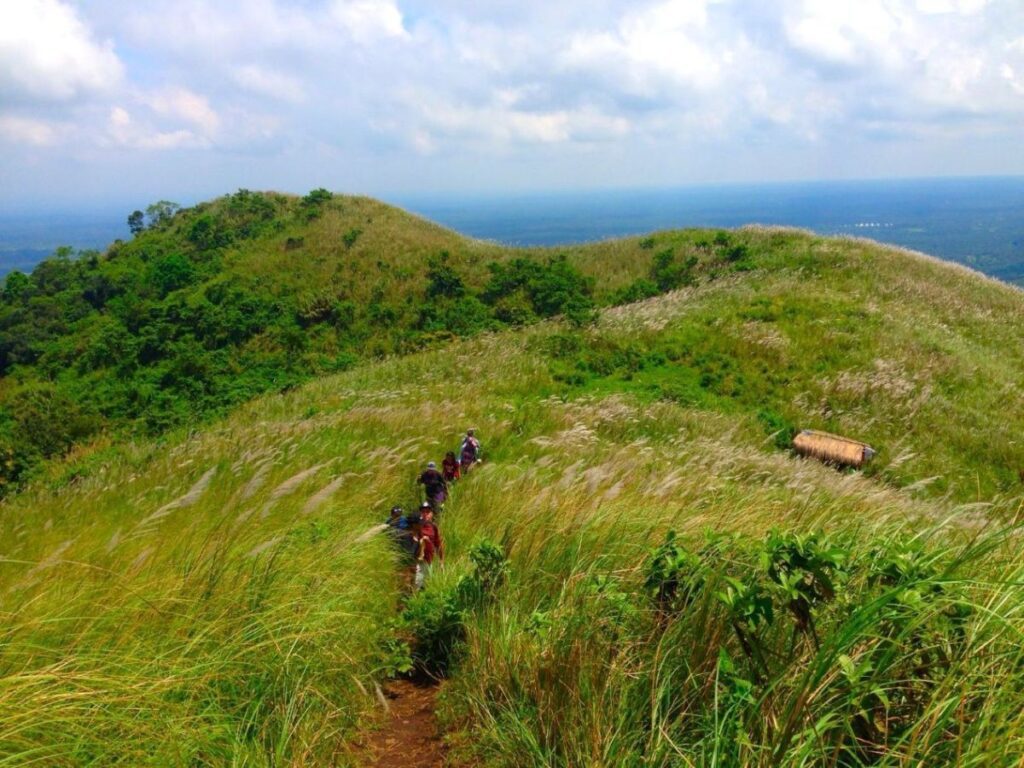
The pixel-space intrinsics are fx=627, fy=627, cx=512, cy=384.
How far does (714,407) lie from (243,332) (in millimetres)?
19078

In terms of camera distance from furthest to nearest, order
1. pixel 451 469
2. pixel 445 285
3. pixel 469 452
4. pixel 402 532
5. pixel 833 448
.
Answer: 1. pixel 445 285
2. pixel 833 448
3. pixel 469 452
4. pixel 451 469
5. pixel 402 532

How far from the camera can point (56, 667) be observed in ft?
7.89

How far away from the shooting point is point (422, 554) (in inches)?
204

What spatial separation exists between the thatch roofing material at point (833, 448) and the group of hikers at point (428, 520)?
6552mm

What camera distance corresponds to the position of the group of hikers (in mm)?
5121

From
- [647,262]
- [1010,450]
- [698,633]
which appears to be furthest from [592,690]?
[647,262]

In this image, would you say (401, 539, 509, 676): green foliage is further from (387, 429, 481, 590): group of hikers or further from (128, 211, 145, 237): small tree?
(128, 211, 145, 237): small tree

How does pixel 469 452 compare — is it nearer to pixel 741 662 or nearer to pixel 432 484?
pixel 432 484

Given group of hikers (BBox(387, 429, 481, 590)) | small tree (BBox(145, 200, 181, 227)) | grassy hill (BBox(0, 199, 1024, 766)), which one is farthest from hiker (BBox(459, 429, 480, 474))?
small tree (BBox(145, 200, 181, 227))

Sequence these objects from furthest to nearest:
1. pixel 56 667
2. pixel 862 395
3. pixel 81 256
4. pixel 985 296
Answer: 1. pixel 81 256
2. pixel 985 296
3. pixel 862 395
4. pixel 56 667

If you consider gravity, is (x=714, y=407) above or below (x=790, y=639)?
below

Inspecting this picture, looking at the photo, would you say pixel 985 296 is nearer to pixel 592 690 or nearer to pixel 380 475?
pixel 380 475

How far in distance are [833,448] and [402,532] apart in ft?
28.7

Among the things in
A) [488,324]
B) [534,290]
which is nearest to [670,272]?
[534,290]
